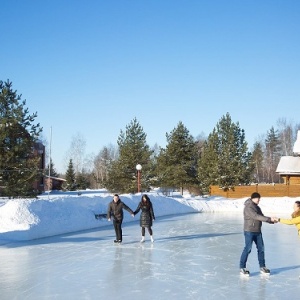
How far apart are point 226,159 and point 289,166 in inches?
235

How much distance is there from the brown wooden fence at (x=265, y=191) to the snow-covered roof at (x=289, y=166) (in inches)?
107

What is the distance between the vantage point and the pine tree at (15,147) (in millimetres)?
23828

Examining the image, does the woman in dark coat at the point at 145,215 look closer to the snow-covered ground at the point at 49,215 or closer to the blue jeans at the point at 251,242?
the snow-covered ground at the point at 49,215

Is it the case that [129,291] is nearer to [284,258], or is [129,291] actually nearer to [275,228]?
[284,258]

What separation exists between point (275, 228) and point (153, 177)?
23.3 metres

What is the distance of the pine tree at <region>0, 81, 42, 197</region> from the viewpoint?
2383 centimetres

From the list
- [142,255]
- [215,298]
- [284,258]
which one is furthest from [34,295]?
[284,258]

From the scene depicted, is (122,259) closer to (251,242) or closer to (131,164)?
(251,242)

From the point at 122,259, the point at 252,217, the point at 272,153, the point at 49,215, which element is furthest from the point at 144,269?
the point at 272,153

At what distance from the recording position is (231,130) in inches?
1674

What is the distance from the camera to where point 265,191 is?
3788cm

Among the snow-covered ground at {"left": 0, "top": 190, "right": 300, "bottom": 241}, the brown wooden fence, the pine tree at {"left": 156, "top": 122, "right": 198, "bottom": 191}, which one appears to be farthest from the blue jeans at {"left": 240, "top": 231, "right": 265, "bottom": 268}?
the pine tree at {"left": 156, "top": 122, "right": 198, "bottom": 191}

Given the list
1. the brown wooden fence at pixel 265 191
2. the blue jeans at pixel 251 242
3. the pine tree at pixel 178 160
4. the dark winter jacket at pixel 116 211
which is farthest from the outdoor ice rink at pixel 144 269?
the pine tree at pixel 178 160

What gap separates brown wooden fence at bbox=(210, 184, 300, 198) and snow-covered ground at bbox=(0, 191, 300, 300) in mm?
19687
